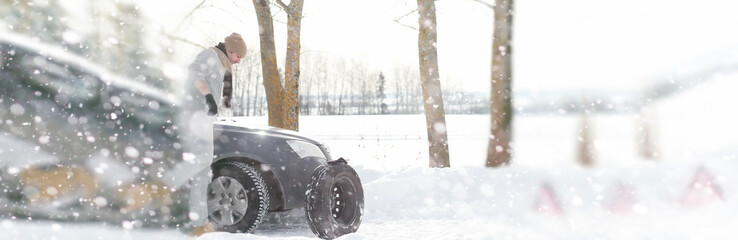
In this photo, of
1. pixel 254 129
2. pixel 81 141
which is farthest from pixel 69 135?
pixel 254 129

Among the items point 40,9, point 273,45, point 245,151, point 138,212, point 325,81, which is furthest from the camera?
point 325,81

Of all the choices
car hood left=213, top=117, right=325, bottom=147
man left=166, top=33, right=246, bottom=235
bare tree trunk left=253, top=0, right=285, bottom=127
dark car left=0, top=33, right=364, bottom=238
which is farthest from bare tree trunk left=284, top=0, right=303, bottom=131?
dark car left=0, top=33, right=364, bottom=238

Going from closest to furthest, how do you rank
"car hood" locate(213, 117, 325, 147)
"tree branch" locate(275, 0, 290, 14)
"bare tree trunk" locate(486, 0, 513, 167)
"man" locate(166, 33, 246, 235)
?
"man" locate(166, 33, 246, 235) < "car hood" locate(213, 117, 325, 147) < "bare tree trunk" locate(486, 0, 513, 167) < "tree branch" locate(275, 0, 290, 14)

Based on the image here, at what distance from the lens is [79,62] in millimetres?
3650

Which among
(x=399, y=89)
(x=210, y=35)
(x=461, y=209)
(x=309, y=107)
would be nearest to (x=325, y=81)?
(x=309, y=107)

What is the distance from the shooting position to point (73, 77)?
11.9 ft

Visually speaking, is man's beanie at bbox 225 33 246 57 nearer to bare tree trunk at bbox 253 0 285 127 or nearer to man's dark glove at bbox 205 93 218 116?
man's dark glove at bbox 205 93 218 116

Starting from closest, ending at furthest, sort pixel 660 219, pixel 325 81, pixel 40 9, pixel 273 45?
pixel 40 9 → pixel 660 219 → pixel 273 45 → pixel 325 81

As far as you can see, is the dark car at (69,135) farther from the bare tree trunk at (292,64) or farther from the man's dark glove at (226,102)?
the bare tree trunk at (292,64)

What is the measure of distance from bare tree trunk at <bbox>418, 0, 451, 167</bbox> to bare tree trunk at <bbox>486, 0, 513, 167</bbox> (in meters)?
1.04

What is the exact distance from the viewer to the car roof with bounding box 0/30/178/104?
11.7ft

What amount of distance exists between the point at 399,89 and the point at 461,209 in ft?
273

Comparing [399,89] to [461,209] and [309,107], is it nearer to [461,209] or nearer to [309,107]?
[309,107]

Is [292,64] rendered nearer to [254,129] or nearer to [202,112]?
[254,129]
